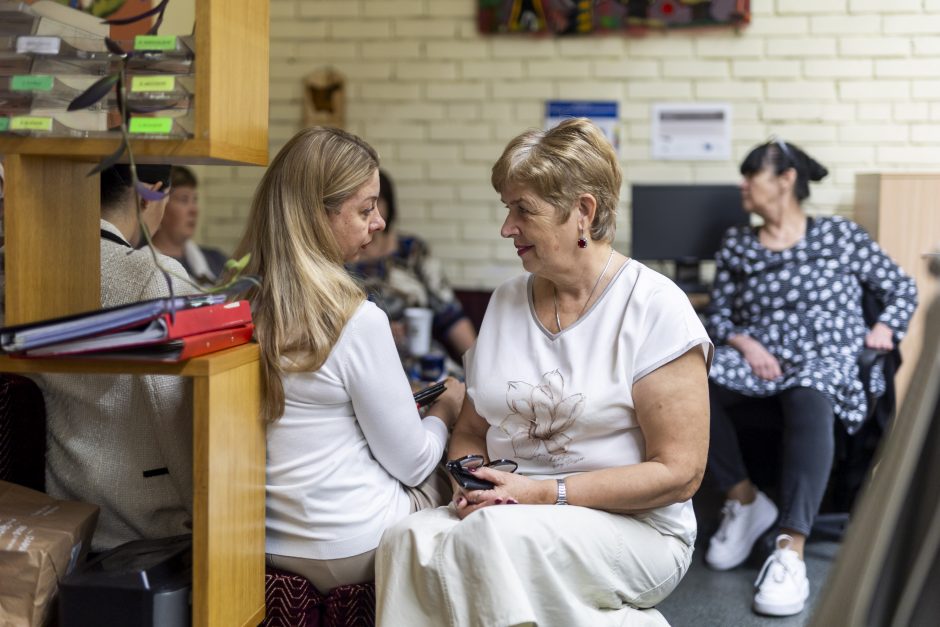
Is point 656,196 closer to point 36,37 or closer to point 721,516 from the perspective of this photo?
point 721,516

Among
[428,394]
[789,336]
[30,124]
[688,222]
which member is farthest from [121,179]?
[688,222]

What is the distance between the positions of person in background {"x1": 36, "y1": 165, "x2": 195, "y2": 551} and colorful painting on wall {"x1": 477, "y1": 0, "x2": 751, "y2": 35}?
9.85 feet

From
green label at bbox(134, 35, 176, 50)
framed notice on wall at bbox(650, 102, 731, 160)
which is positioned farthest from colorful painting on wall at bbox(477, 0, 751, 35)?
green label at bbox(134, 35, 176, 50)

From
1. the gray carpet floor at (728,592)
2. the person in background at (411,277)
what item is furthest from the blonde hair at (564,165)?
the person in background at (411,277)

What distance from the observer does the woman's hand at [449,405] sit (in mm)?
2256

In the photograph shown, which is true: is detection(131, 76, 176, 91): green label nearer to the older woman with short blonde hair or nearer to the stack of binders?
the stack of binders

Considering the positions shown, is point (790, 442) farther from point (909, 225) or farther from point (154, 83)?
point (154, 83)

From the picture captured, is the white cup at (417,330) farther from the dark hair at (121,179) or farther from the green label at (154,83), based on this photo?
the green label at (154,83)

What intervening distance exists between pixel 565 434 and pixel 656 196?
2.60 metres

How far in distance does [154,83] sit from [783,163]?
2.68m

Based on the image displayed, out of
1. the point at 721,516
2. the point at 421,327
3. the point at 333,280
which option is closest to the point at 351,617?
the point at 333,280

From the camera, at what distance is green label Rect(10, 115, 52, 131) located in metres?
1.66

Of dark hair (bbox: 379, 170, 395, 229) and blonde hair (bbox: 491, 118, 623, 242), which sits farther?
dark hair (bbox: 379, 170, 395, 229)

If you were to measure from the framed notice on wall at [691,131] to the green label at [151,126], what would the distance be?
10.9ft
